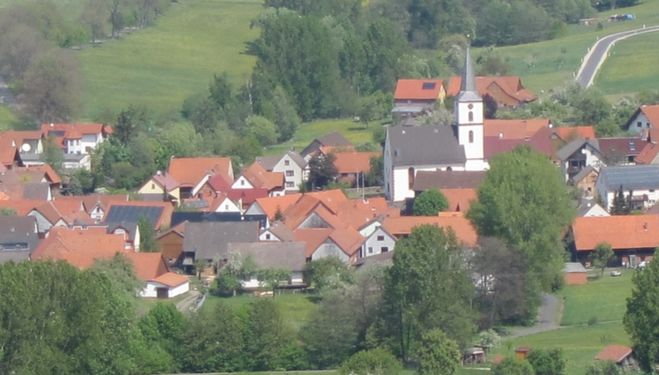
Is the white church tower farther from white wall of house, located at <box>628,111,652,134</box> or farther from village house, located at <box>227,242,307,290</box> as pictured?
village house, located at <box>227,242,307,290</box>

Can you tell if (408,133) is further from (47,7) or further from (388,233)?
(47,7)

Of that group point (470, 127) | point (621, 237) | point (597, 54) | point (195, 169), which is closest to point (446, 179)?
point (470, 127)

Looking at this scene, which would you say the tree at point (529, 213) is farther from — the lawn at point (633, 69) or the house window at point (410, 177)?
the lawn at point (633, 69)

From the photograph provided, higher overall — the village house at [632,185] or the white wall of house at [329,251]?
the village house at [632,185]

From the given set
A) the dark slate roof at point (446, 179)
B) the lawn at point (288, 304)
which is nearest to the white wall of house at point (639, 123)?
the dark slate roof at point (446, 179)

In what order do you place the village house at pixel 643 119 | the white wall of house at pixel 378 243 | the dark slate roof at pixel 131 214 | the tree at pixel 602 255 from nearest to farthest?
the tree at pixel 602 255 → the white wall of house at pixel 378 243 → the dark slate roof at pixel 131 214 → the village house at pixel 643 119

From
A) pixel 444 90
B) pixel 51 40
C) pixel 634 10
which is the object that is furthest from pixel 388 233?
pixel 634 10

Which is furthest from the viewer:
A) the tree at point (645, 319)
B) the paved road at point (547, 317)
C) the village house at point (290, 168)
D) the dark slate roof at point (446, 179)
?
the village house at point (290, 168)
